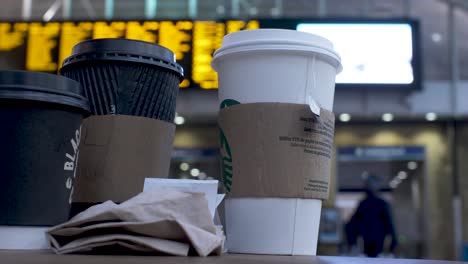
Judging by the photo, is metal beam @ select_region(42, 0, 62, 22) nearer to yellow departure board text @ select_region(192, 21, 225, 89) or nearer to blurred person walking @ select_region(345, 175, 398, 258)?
yellow departure board text @ select_region(192, 21, 225, 89)

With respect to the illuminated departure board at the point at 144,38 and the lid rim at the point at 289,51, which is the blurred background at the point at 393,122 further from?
the lid rim at the point at 289,51

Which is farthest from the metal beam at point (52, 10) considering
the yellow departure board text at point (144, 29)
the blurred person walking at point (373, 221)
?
the blurred person walking at point (373, 221)

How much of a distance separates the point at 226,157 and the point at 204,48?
5762 mm

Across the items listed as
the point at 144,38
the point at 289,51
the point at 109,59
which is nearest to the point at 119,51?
the point at 109,59

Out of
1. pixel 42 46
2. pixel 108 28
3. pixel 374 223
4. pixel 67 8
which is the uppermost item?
pixel 67 8

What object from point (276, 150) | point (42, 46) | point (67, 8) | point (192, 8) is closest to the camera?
point (276, 150)

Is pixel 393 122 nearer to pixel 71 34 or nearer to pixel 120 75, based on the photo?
pixel 71 34

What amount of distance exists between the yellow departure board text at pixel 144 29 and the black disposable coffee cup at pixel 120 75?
5700 millimetres

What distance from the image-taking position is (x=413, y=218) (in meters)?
8.45

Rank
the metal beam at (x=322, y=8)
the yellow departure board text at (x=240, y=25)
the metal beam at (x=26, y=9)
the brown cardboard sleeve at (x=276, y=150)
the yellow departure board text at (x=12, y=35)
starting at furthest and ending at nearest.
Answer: the metal beam at (x=322, y=8) → the metal beam at (x=26, y=9) → the yellow departure board text at (x=12, y=35) → the yellow departure board text at (x=240, y=25) → the brown cardboard sleeve at (x=276, y=150)

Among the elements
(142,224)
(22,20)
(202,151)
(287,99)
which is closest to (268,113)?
(287,99)

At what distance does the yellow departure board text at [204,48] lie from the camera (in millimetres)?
6605

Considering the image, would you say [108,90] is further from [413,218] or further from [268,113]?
[413,218]

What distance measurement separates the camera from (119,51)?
0.95m
